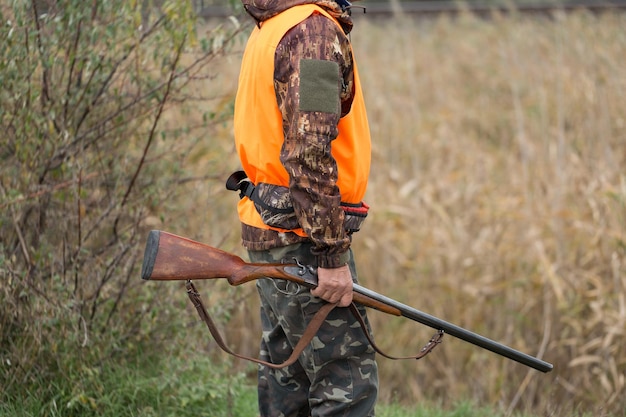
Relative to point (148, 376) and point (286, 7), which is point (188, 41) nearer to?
point (286, 7)

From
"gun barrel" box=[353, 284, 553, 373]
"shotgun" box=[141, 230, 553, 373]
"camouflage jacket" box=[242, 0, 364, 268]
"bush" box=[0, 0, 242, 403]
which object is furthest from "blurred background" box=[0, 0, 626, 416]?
"camouflage jacket" box=[242, 0, 364, 268]

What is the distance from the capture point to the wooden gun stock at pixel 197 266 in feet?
8.77

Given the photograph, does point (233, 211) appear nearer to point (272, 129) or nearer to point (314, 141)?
point (272, 129)

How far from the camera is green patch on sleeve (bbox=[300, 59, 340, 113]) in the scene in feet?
8.04

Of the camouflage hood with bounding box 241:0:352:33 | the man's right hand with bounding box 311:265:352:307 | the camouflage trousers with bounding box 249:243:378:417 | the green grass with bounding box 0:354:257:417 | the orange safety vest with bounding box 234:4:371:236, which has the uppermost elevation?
the camouflage hood with bounding box 241:0:352:33

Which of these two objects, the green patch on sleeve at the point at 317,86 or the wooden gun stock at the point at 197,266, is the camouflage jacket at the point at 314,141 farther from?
the wooden gun stock at the point at 197,266

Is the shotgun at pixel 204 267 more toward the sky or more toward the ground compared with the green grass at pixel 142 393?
more toward the sky

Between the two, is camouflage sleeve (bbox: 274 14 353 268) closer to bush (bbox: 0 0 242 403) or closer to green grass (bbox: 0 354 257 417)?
bush (bbox: 0 0 242 403)

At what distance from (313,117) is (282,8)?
436mm

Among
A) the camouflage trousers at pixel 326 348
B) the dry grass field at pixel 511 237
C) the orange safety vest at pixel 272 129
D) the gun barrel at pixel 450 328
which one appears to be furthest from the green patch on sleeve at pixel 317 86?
the dry grass field at pixel 511 237

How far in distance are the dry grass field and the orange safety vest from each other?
1668mm

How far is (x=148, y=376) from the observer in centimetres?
388

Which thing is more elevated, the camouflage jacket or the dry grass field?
the camouflage jacket

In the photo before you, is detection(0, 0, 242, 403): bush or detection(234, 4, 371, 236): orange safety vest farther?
detection(0, 0, 242, 403): bush
